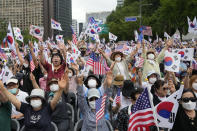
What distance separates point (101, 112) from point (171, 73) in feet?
7.62

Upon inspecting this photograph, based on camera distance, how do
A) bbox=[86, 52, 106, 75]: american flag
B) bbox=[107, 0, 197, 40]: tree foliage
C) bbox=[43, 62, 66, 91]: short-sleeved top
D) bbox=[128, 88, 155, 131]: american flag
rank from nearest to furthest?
1. bbox=[128, 88, 155, 131]: american flag
2. bbox=[43, 62, 66, 91]: short-sleeved top
3. bbox=[86, 52, 106, 75]: american flag
4. bbox=[107, 0, 197, 40]: tree foliage

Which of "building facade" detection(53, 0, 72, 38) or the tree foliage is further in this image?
"building facade" detection(53, 0, 72, 38)

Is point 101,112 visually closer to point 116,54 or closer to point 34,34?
point 116,54

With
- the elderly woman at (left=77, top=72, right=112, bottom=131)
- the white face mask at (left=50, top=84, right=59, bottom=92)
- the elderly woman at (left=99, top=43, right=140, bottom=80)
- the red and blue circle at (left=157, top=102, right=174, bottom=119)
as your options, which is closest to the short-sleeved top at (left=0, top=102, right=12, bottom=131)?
the elderly woman at (left=77, top=72, right=112, bottom=131)

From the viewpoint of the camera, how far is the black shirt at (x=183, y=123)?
10.7ft

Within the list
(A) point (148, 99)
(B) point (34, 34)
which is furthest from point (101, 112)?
(B) point (34, 34)

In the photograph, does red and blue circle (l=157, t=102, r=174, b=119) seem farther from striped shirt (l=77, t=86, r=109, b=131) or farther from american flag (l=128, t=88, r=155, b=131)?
striped shirt (l=77, t=86, r=109, b=131)

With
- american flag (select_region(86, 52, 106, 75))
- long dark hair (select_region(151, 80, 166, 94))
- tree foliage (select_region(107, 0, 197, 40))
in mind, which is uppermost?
tree foliage (select_region(107, 0, 197, 40))

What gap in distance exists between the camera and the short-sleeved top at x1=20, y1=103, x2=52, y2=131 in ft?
12.5

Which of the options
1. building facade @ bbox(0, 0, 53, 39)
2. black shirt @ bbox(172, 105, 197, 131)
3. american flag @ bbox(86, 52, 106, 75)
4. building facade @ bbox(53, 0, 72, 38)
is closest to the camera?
black shirt @ bbox(172, 105, 197, 131)

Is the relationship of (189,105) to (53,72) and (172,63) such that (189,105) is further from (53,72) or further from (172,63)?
(53,72)

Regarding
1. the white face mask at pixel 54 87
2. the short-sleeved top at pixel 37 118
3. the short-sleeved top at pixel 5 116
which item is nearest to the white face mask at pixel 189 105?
the short-sleeved top at pixel 37 118

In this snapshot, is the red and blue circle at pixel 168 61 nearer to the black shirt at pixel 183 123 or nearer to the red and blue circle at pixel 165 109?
the black shirt at pixel 183 123

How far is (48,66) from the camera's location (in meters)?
5.80
